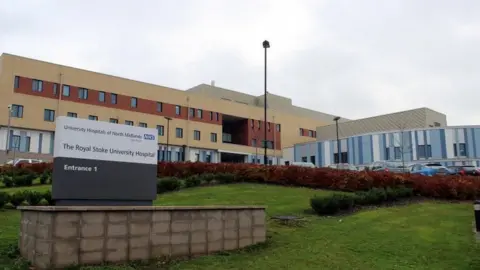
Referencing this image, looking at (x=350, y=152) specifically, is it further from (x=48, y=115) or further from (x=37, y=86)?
(x=37, y=86)

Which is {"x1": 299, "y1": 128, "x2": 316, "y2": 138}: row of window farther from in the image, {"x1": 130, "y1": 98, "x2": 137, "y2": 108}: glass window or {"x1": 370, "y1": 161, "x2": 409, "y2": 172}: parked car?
{"x1": 370, "y1": 161, "x2": 409, "y2": 172}: parked car

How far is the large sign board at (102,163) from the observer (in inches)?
345

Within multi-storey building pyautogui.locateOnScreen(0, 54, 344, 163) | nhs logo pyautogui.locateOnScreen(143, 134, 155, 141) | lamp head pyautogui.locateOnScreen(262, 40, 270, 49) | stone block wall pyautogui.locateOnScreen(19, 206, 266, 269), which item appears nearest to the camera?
stone block wall pyautogui.locateOnScreen(19, 206, 266, 269)

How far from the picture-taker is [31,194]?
47.5 feet

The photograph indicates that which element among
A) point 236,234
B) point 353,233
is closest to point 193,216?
point 236,234

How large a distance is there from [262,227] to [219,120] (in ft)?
208

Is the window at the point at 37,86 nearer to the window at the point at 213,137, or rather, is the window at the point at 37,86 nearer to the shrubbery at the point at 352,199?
the window at the point at 213,137

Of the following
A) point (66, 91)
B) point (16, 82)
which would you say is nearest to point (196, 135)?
point (66, 91)

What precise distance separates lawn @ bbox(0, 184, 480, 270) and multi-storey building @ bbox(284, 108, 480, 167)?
51.0 meters

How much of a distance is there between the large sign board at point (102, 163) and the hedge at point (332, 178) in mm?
12166

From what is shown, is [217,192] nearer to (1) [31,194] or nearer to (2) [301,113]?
(1) [31,194]

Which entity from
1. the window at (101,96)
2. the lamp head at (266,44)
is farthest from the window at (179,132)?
the lamp head at (266,44)

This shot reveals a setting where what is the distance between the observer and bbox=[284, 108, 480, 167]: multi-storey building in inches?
2482

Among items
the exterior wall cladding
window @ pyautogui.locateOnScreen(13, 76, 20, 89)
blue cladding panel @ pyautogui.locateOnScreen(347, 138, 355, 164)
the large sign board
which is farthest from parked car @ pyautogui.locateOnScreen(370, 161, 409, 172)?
window @ pyautogui.locateOnScreen(13, 76, 20, 89)
